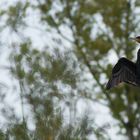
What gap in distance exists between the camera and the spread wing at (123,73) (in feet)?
51.4

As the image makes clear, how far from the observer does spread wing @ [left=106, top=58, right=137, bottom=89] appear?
1568 cm

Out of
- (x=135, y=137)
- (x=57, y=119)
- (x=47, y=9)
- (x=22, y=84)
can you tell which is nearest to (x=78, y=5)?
(x=47, y=9)

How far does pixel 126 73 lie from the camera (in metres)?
15.8

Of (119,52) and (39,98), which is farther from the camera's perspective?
(119,52)

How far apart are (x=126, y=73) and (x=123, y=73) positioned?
8 centimetres

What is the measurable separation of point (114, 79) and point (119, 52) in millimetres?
11429

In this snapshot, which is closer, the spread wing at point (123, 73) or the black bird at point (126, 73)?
the black bird at point (126, 73)

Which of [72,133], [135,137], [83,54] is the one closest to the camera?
[72,133]

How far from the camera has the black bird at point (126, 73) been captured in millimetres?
15541

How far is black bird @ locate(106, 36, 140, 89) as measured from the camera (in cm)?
1554

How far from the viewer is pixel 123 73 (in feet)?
52.1

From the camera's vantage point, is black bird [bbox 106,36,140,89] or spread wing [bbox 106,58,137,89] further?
spread wing [bbox 106,58,137,89]

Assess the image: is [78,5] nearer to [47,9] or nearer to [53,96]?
[47,9]

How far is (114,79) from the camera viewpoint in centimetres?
1595
